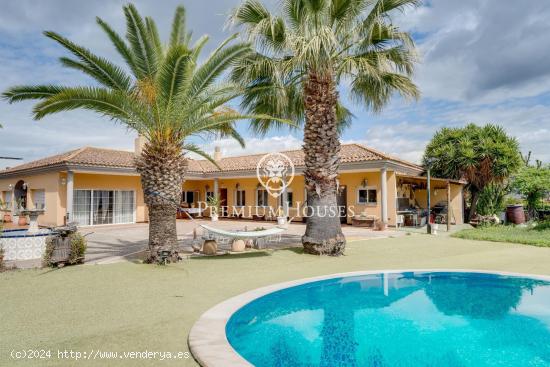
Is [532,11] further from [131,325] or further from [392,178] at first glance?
[131,325]

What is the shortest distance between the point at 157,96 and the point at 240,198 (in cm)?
1922

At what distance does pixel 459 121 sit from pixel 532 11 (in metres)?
16.9

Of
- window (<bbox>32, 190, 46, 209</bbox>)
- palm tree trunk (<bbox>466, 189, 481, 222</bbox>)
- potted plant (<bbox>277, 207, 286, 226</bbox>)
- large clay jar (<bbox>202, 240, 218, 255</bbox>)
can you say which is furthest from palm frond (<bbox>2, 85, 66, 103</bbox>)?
palm tree trunk (<bbox>466, 189, 481, 222</bbox>)

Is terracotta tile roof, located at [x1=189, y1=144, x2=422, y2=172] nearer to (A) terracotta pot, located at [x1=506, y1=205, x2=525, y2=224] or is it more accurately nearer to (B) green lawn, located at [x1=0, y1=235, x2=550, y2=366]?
(A) terracotta pot, located at [x1=506, y1=205, x2=525, y2=224]

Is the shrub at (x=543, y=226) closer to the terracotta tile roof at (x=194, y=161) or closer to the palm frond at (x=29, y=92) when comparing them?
the terracotta tile roof at (x=194, y=161)

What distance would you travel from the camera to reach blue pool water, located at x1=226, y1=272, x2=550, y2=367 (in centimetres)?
474

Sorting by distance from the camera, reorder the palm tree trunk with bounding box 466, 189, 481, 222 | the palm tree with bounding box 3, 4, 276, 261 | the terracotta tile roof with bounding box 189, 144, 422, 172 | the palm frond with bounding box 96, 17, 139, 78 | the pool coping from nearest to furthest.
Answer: the pool coping → the palm tree with bounding box 3, 4, 276, 261 → the palm frond with bounding box 96, 17, 139, 78 → the terracotta tile roof with bounding box 189, 144, 422, 172 → the palm tree trunk with bounding box 466, 189, 481, 222

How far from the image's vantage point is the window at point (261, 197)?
2689 centimetres

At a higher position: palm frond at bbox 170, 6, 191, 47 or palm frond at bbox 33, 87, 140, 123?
palm frond at bbox 170, 6, 191, 47

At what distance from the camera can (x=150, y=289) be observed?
24.4 feet

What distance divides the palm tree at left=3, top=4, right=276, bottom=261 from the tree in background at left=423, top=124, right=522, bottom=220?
66.0ft

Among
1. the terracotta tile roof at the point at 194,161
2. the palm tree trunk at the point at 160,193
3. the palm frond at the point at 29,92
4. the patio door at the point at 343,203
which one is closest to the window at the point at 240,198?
the terracotta tile roof at the point at 194,161

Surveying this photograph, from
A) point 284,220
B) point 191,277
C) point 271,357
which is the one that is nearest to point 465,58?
point 284,220

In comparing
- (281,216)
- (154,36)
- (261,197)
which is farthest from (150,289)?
(261,197)
